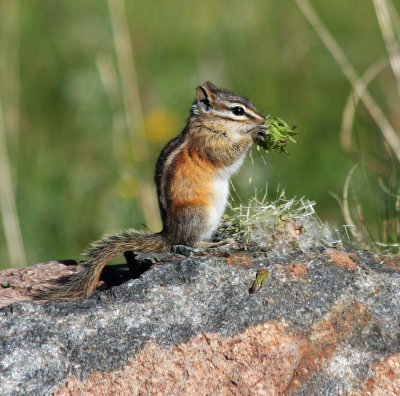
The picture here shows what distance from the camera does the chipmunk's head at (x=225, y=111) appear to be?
533 cm

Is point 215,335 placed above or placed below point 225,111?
below

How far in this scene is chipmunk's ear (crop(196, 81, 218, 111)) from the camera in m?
5.45

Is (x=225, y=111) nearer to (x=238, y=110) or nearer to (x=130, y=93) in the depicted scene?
(x=238, y=110)

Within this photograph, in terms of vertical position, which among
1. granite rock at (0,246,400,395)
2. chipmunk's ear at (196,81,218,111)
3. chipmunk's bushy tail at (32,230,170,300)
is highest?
chipmunk's ear at (196,81,218,111)

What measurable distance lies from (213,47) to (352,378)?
694 centimetres

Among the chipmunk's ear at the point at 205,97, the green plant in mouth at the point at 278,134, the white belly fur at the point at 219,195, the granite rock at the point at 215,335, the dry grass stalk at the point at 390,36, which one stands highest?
the dry grass stalk at the point at 390,36

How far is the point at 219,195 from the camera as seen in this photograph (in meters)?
4.95

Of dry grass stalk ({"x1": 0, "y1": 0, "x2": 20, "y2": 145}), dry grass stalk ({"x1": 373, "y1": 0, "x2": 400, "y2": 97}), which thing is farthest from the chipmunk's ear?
dry grass stalk ({"x1": 0, "y1": 0, "x2": 20, "y2": 145})

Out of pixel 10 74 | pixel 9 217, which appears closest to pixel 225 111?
pixel 9 217

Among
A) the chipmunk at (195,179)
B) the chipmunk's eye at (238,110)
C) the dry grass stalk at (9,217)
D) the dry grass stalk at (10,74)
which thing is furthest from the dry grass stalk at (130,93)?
the chipmunk's eye at (238,110)

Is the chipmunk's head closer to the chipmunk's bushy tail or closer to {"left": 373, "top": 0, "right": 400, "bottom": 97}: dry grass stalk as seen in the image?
the chipmunk's bushy tail

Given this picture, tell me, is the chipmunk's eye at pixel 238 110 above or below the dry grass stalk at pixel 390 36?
below

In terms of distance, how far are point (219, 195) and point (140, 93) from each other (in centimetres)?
475

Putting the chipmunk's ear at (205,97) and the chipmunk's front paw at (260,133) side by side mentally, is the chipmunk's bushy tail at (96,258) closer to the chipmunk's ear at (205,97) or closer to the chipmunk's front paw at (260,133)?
the chipmunk's front paw at (260,133)
